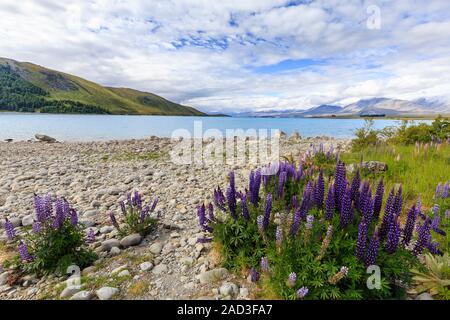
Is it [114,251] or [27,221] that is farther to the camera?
[27,221]

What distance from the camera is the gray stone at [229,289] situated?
3.29 metres

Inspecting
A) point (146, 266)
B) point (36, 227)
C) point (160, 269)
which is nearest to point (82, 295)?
point (146, 266)

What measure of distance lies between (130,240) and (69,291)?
140 cm

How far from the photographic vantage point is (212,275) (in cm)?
360

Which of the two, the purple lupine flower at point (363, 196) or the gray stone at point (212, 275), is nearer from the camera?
the purple lupine flower at point (363, 196)

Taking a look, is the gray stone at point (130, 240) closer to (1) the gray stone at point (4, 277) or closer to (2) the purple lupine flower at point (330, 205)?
(1) the gray stone at point (4, 277)

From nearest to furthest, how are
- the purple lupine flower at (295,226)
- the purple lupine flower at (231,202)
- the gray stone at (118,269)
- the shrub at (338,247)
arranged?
the shrub at (338,247), the purple lupine flower at (295,226), the purple lupine flower at (231,202), the gray stone at (118,269)

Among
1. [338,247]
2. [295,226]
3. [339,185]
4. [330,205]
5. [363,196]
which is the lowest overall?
[338,247]

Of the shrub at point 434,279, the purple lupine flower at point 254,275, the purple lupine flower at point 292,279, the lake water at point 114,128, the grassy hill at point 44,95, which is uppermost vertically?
the grassy hill at point 44,95

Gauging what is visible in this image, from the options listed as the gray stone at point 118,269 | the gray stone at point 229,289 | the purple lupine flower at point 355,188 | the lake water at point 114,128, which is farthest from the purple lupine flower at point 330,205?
the lake water at point 114,128

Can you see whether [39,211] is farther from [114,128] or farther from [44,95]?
[44,95]

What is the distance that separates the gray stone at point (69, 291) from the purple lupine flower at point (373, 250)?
3470 millimetres

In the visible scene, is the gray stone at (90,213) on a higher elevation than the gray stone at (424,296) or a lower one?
lower

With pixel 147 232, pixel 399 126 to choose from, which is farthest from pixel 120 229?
pixel 399 126
